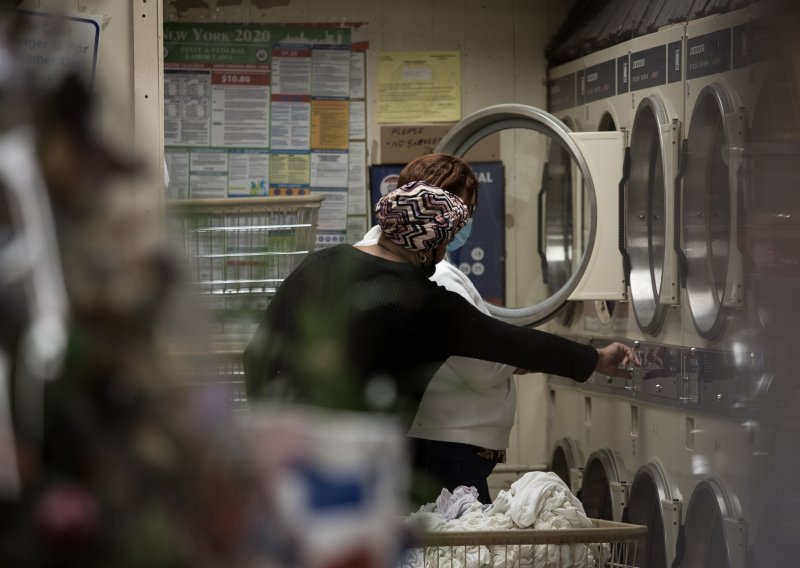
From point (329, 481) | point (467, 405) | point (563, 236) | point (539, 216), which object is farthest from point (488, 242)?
point (329, 481)

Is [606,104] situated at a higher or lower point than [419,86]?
lower

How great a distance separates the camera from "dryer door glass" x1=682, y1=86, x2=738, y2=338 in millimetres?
2805

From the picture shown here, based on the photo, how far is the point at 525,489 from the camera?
2061 millimetres

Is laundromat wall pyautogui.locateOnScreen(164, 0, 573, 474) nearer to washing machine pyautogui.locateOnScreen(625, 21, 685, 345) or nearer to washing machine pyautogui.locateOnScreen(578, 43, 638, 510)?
washing machine pyautogui.locateOnScreen(578, 43, 638, 510)

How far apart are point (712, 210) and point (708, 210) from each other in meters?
0.03

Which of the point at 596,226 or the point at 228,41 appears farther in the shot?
the point at 228,41

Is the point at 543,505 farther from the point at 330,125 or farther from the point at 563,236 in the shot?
the point at 330,125

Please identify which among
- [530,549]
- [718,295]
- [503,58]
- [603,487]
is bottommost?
[603,487]

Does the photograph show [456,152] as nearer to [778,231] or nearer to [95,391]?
[778,231]

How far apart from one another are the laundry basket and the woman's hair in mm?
919

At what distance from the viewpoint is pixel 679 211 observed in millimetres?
3145

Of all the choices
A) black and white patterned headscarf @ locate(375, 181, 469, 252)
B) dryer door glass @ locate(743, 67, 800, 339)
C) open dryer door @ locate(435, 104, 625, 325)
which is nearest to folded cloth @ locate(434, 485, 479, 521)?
black and white patterned headscarf @ locate(375, 181, 469, 252)

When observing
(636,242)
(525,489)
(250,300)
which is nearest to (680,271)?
(636,242)

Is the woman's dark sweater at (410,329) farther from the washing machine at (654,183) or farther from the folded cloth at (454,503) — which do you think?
the washing machine at (654,183)
